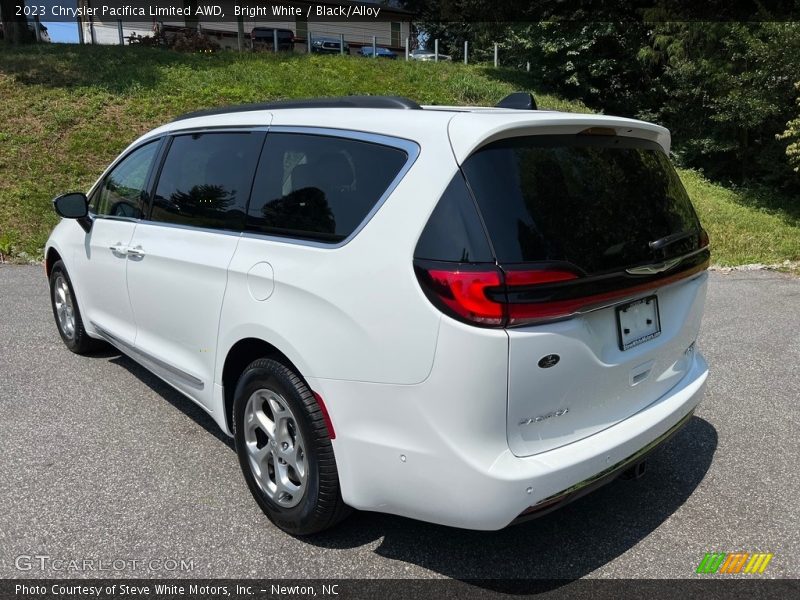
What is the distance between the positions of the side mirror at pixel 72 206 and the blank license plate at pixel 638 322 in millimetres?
3521

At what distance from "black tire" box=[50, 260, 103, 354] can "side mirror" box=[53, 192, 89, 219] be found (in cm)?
71

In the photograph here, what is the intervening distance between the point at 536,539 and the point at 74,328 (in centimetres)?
389

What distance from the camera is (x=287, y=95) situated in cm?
1592

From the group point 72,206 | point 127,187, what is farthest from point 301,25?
point 127,187

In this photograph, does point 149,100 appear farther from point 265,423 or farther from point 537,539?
point 537,539

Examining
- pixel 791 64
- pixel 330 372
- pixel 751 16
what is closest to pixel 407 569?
pixel 330 372

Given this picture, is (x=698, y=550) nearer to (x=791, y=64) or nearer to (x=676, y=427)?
(x=676, y=427)

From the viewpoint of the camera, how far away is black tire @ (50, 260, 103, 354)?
4836 millimetres

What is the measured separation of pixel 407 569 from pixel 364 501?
404 millimetres

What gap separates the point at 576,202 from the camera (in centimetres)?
236

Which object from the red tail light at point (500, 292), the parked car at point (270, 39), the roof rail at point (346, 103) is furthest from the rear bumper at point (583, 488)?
the parked car at point (270, 39)

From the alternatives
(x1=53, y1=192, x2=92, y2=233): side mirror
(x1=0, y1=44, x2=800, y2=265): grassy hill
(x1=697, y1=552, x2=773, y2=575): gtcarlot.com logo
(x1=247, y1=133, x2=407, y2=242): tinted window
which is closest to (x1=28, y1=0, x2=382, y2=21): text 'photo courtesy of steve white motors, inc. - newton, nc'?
(x1=0, y1=44, x2=800, y2=265): grassy hill

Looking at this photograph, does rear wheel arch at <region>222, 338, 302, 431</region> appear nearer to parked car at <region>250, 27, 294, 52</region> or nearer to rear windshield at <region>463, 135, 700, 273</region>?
rear windshield at <region>463, 135, 700, 273</region>

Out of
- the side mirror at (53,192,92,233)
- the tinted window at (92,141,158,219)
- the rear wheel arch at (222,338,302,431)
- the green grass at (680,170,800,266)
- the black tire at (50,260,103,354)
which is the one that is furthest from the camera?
the green grass at (680,170,800,266)
